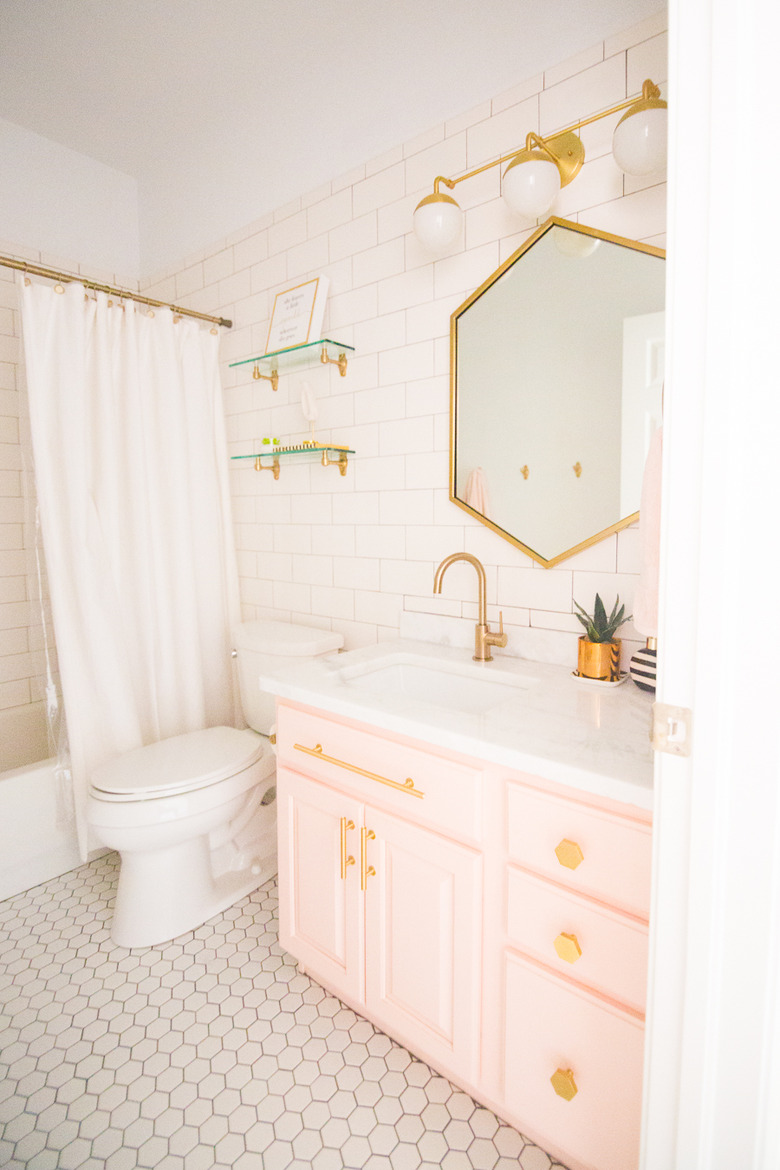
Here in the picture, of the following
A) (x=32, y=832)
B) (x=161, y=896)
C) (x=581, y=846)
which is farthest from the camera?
(x=32, y=832)

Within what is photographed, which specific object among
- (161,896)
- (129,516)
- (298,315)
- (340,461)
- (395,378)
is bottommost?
(161,896)

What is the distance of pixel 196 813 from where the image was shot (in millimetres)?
1657

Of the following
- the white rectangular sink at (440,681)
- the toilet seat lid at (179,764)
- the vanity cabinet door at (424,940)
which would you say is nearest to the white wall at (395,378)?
the white rectangular sink at (440,681)

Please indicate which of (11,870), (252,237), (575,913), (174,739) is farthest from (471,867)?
(252,237)

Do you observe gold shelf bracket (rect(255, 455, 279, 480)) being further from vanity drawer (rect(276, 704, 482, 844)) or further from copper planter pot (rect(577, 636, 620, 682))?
copper planter pot (rect(577, 636, 620, 682))

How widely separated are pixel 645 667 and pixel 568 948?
58cm

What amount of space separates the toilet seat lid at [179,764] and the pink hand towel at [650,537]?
1253mm

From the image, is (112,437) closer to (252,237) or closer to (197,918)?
(252,237)

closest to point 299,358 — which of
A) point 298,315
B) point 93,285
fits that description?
point 298,315

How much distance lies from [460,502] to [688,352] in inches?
42.7

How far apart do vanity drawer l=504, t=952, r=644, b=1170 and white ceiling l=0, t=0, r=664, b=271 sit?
78.7 inches

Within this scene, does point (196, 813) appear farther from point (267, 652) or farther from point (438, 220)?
point (438, 220)

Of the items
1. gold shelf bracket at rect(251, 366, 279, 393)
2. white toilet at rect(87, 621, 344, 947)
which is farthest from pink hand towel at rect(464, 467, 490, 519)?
gold shelf bracket at rect(251, 366, 279, 393)

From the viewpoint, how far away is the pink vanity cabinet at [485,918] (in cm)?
93
